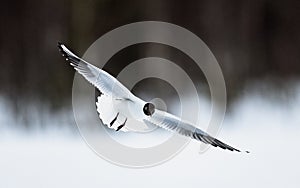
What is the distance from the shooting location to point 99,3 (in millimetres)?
3875

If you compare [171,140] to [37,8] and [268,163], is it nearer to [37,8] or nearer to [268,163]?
[268,163]

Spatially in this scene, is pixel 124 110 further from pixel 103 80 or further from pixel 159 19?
pixel 159 19

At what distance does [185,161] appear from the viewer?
263cm

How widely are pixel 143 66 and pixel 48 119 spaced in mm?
682

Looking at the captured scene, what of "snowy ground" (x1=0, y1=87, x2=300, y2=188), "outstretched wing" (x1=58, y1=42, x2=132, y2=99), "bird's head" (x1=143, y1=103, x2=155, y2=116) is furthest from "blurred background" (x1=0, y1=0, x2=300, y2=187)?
"bird's head" (x1=143, y1=103, x2=155, y2=116)

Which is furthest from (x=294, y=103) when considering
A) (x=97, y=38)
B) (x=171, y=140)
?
(x=97, y=38)

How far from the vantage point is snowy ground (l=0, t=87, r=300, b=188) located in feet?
7.82

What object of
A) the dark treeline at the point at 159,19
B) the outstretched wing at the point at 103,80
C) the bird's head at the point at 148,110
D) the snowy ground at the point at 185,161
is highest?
the dark treeline at the point at 159,19

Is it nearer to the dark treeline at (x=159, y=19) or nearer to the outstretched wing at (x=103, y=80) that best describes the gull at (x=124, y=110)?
the outstretched wing at (x=103, y=80)

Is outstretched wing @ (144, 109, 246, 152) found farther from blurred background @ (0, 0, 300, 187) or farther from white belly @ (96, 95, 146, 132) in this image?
blurred background @ (0, 0, 300, 187)

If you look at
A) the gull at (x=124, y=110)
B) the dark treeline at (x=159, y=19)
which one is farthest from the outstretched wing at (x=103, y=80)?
the dark treeline at (x=159, y=19)

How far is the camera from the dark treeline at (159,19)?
3660mm

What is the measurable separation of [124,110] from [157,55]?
6.37 ft

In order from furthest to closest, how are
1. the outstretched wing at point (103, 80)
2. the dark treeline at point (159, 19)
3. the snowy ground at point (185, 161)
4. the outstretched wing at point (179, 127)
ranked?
the dark treeline at point (159, 19) → the snowy ground at point (185, 161) → the outstretched wing at point (103, 80) → the outstretched wing at point (179, 127)
